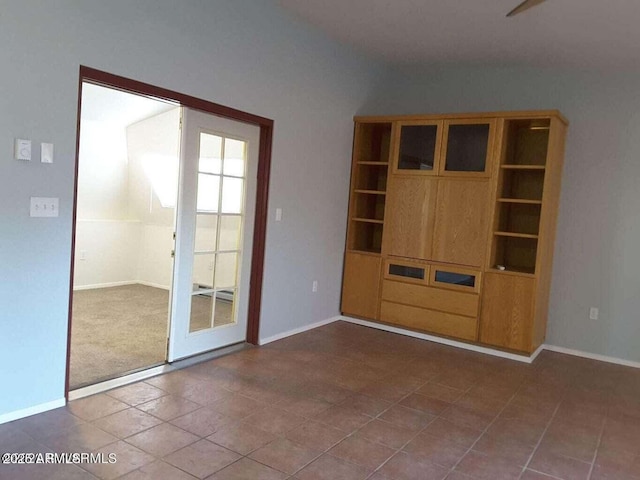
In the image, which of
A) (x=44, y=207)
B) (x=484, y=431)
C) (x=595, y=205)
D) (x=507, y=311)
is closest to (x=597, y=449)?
(x=484, y=431)

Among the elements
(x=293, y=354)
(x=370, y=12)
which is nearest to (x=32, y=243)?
(x=293, y=354)

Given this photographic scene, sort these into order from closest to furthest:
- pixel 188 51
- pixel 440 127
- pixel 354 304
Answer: pixel 188 51 < pixel 440 127 < pixel 354 304

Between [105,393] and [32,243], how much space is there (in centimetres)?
104

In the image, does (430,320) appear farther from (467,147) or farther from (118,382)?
(118,382)

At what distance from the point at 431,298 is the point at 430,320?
0.21 meters

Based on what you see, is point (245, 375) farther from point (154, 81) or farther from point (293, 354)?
point (154, 81)

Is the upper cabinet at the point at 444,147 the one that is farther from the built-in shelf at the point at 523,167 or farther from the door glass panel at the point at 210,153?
the door glass panel at the point at 210,153

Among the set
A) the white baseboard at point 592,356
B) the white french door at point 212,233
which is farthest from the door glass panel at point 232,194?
the white baseboard at point 592,356

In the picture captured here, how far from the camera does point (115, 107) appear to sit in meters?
5.94

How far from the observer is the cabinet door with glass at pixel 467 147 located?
448cm

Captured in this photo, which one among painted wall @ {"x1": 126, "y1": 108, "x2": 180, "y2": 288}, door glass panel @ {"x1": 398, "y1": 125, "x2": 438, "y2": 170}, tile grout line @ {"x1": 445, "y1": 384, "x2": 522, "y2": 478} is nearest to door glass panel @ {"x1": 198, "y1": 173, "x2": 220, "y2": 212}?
door glass panel @ {"x1": 398, "y1": 125, "x2": 438, "y2": 170}

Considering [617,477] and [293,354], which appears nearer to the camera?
[617,477]

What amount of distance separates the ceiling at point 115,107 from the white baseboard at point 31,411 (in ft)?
11.3

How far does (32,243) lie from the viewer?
2.65 meters
